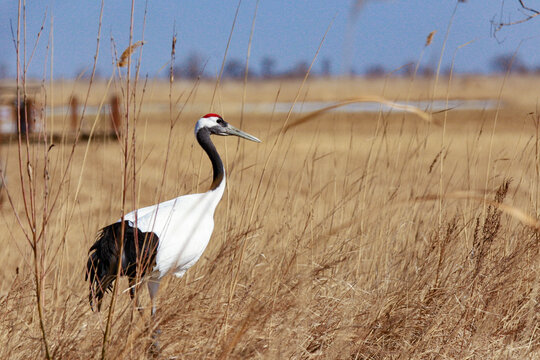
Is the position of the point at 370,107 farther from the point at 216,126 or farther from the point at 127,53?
the point at 127,53

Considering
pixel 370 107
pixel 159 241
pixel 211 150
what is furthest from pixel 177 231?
pixel 370 107

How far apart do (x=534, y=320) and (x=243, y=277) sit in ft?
3.43

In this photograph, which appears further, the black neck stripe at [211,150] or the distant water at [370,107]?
the black neck stripe at [211,150]

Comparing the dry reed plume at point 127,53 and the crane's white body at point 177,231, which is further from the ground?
the dry reed plume at point 127,53

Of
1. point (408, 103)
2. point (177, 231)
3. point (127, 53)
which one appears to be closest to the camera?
point (127, 53)

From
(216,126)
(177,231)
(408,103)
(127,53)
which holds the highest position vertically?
(127,53)

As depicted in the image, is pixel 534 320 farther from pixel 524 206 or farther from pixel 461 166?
pixel 461 166

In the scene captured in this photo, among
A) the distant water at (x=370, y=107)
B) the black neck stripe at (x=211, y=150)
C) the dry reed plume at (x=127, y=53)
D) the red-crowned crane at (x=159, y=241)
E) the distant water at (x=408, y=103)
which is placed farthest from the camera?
the black neck stripe at (x=211, y=150)

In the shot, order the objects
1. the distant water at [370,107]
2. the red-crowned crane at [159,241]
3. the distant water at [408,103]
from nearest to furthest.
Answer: the red-crowned crane at [159,241] → the distant water at [370,107] → the distant water at [408,103]

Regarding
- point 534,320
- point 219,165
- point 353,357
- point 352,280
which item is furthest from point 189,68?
point 534,320

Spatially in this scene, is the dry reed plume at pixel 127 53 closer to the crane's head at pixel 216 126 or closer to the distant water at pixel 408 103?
the distant water at pixel 408 103

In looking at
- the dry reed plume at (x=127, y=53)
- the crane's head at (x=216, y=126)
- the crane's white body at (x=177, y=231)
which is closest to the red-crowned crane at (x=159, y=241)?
the crane's white body at (x=177, y=231)

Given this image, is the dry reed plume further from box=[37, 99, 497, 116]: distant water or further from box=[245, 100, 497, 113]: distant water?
box=[245, 100, 497, 113]: distant water

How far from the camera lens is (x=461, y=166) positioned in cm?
957
